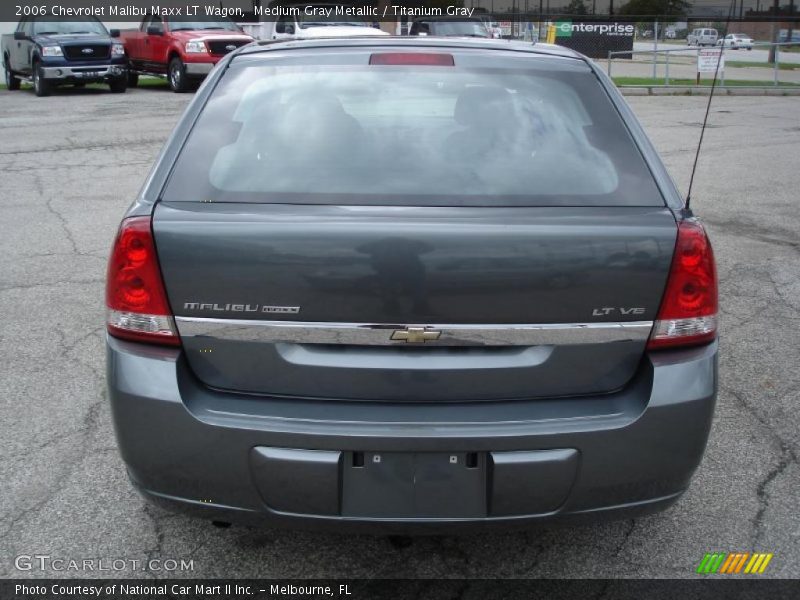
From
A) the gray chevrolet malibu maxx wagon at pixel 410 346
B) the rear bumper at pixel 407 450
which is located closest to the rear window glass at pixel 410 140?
the gray chevrolet malibu maxx wagon at pixel 410 346

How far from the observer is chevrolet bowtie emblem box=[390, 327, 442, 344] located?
2418 mm

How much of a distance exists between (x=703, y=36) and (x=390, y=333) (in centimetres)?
3605

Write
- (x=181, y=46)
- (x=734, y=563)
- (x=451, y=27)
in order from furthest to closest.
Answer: (x=451, y=27) < (x=181, y=46) < (x=734, y=563)

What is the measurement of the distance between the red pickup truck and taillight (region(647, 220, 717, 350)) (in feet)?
60.7

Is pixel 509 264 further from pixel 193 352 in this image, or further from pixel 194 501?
pixel 194 501

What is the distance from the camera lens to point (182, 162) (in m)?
2.71

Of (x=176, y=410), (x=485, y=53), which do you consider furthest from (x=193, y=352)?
(x=485, y=53)

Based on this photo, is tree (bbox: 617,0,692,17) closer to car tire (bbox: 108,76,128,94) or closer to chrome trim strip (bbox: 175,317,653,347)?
car tire (bbox: 108,76,128,94)

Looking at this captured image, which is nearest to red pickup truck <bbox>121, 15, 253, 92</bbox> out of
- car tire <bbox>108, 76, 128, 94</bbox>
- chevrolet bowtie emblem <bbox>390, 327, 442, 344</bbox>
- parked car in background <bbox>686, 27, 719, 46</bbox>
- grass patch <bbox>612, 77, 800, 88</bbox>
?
car tire <bbox>108, 76, 128, 94</bbox>

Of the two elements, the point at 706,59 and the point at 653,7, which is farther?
the point at 653,7

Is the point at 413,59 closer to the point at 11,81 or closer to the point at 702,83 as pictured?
the point at 11,81

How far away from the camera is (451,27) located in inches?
965

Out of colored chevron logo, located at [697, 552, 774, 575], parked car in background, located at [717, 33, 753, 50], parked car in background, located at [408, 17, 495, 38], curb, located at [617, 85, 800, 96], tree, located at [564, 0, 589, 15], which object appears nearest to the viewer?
colored chevron logo, located at [697, 552, 774, 575]

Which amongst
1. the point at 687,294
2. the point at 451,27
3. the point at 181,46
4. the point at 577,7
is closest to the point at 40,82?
the point at 181,46
